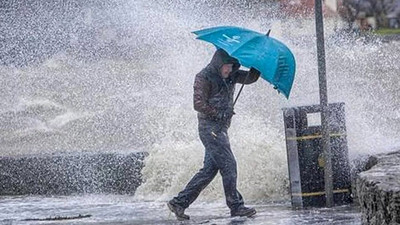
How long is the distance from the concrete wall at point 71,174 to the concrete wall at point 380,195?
6.06 m

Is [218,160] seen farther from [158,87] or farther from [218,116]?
[158,87]

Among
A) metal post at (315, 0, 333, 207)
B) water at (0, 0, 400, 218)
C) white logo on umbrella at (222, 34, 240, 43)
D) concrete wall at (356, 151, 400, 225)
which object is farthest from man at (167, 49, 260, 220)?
concrete wall at (356, 151, 400, 225)

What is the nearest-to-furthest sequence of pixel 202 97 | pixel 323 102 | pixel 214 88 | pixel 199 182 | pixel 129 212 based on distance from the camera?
pixel 202 97, pixel 214 88, pixel 323 102, pixel 199 182, pixel 129 212

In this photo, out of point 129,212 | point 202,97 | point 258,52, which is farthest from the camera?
point 129,212

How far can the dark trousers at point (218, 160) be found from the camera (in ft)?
30.0

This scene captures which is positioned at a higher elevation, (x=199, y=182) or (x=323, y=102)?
(x=323, y=102)

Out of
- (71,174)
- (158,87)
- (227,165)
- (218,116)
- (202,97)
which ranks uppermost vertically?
(158,87)

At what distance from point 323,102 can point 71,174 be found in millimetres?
4494

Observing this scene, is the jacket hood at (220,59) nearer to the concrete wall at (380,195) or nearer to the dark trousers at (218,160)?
the dark trousers at (218,160)

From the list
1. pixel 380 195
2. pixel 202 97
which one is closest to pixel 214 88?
pixel 202 97

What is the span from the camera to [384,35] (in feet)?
81.1

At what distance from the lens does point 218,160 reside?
30.1 feet

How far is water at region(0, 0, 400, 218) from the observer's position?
1193 cm

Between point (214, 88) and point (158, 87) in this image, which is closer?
point (214, 88)
